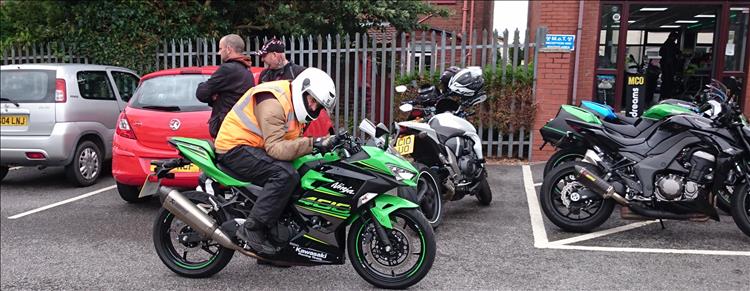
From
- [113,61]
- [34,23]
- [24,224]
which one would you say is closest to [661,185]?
[24,224]

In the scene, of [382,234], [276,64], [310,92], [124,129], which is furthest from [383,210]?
[124,129]

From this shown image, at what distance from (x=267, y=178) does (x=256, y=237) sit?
1.33 feet

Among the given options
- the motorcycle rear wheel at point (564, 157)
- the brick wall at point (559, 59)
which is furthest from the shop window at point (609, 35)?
the motorcycle rear wheel at point (564, 157)

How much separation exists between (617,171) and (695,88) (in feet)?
15.5

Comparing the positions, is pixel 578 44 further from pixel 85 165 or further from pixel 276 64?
pixel 85 165

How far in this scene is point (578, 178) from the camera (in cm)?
518

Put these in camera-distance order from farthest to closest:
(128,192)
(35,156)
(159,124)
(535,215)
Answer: (35,156) < (128,192) < (535,215) < (159,124)

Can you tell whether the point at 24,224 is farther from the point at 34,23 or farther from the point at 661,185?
the point at 34,23

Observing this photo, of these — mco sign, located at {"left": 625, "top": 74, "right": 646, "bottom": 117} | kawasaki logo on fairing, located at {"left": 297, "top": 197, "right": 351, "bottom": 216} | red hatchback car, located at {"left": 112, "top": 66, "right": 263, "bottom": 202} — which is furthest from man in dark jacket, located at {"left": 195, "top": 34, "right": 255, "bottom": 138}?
mco sign, located at {"left": 625, "top": 74, "right": 646, "bottom": 117}

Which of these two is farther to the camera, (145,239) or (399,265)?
(145,239)

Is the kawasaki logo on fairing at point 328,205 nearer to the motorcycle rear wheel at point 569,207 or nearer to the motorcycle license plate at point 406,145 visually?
the motorcycle license plate at point 406,145

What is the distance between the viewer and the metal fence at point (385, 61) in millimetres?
8688

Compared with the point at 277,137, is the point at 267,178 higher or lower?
lower

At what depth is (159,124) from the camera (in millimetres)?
5879
